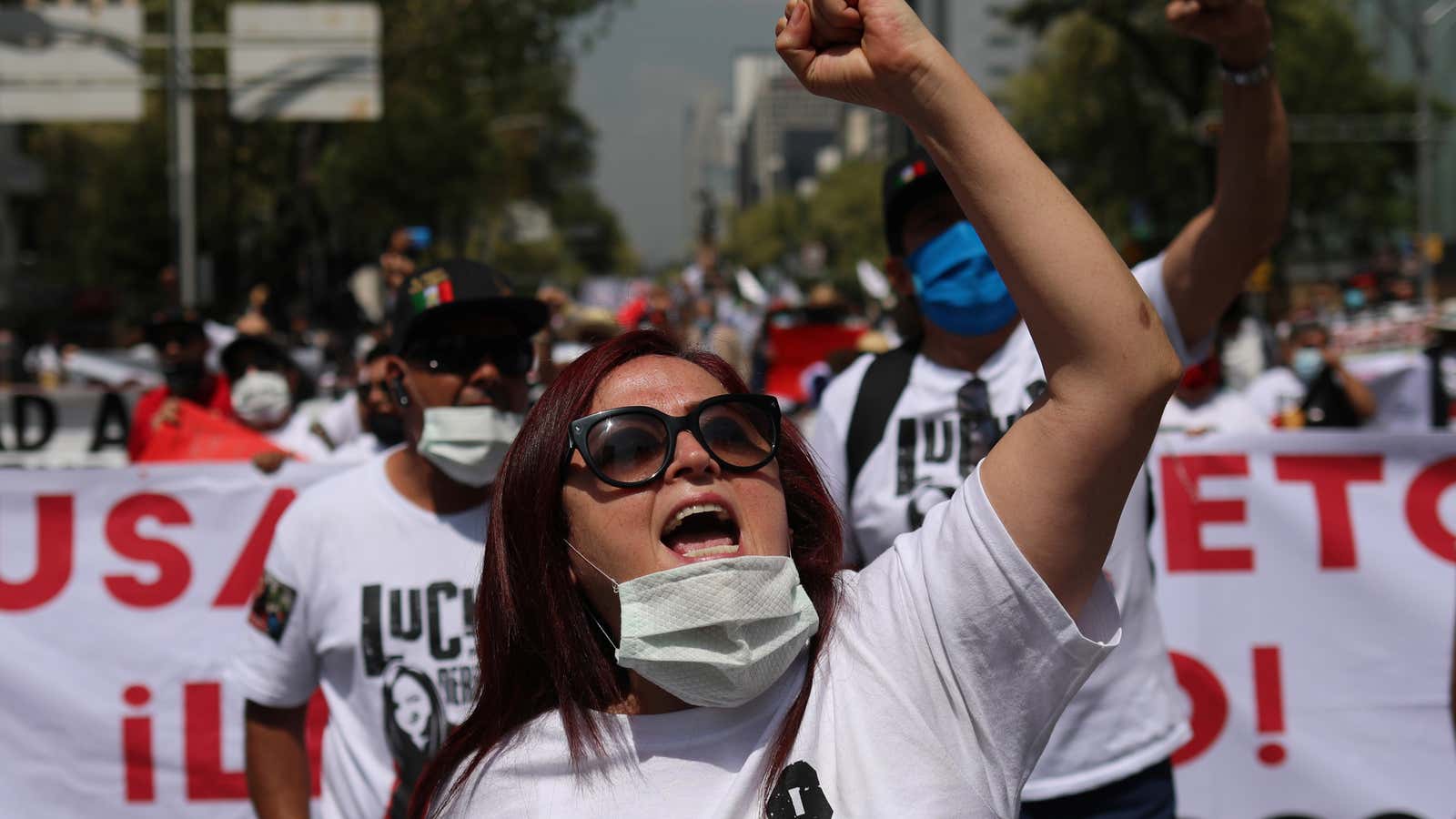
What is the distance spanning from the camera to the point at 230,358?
7398 millimetres

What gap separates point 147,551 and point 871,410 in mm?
2788

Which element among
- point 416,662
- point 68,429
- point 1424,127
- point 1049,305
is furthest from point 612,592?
point 1424,127

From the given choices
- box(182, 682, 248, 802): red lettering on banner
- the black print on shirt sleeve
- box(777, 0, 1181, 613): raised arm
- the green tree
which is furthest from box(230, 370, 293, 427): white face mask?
the green tree

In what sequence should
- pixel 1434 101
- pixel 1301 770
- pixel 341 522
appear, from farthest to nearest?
pixel 1434 101 < pixel 1301 770 < pixel 341 522

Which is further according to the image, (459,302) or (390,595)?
(459,302)

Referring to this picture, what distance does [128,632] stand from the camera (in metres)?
4.79

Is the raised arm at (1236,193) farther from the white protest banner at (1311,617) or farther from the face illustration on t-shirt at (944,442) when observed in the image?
the white protest banner at (1311,617)

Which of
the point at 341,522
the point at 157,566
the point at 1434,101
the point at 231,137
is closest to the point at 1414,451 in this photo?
the point at 341,522

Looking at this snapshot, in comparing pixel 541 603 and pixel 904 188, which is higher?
pixel 904 188

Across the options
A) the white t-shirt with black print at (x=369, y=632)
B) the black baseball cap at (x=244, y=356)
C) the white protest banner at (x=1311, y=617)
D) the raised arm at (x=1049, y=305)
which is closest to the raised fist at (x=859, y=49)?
the raised arm at (x=1049, y=305)

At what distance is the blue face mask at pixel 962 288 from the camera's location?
317 centimetres

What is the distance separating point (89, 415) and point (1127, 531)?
1098 centimetres

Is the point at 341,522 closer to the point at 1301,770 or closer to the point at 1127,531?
the point at 1127,531

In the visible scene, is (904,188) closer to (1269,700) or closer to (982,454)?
(982,454)
